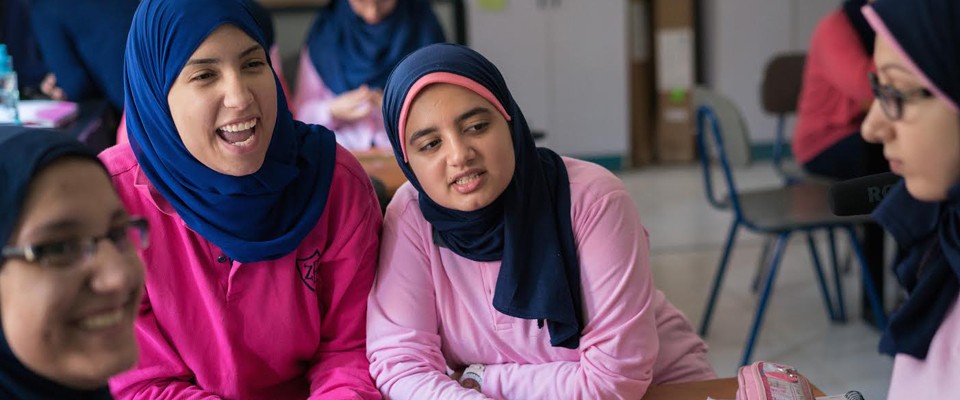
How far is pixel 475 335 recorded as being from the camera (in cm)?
160

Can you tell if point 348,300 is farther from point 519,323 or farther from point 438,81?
point 438,81

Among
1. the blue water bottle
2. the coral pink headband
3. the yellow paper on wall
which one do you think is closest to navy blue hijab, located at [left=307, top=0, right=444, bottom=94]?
the blue water bottle

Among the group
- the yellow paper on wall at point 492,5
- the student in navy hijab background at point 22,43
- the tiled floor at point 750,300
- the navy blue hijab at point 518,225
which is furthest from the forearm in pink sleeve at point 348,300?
the yellow paper on wall at point 492,5

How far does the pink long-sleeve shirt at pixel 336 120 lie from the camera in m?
3.20

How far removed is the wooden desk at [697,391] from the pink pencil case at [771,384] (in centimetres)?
11

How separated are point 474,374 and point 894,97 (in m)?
0.83

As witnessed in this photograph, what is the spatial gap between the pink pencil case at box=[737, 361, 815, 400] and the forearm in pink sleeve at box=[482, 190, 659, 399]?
20 cm

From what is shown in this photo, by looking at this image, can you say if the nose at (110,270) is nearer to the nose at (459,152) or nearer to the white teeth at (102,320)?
the white teeth at (102,320)

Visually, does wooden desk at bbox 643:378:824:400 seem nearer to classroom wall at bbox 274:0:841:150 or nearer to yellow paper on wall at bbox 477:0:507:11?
yellow paper on wall at bbox 477:0:507:11

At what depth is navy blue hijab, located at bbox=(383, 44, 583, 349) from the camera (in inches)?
59.5

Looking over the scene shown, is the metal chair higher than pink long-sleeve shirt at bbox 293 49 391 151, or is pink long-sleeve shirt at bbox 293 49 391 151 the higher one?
pink long-sleeve shirt at bbox 293 49 391 151

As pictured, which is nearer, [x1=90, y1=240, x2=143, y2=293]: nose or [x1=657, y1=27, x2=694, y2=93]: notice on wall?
[x1=90, y1=240, x2=143, y2=293]: nose

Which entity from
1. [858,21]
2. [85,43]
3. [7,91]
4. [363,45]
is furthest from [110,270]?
[858,21]

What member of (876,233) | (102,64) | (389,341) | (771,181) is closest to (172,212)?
(389,341)
